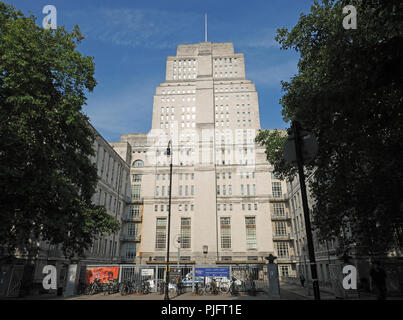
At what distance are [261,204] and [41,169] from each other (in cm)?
4802

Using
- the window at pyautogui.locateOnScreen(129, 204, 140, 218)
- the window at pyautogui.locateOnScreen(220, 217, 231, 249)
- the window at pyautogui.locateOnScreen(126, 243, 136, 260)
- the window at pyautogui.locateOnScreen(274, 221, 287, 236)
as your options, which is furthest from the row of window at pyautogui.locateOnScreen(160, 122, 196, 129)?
the window at pyautogui.locateOnScreen(274, 221, 287, 236)

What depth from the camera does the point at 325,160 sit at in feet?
46.0

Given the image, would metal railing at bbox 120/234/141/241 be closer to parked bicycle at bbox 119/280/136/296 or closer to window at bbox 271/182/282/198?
window at bbox 271/182/282/198

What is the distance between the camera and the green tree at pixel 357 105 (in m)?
9.09

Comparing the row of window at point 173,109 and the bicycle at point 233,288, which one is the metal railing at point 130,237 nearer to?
the row of window at point 173,109

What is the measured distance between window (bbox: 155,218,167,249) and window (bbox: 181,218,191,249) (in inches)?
149

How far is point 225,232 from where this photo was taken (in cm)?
5475

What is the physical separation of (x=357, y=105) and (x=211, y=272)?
55.4 feet

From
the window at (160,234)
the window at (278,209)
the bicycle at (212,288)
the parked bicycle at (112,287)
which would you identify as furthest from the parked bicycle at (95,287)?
the window at (278,209)

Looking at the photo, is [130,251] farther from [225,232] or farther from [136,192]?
[225,232]

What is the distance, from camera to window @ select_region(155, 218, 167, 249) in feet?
177

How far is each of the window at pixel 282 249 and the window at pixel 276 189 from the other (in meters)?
9.77
